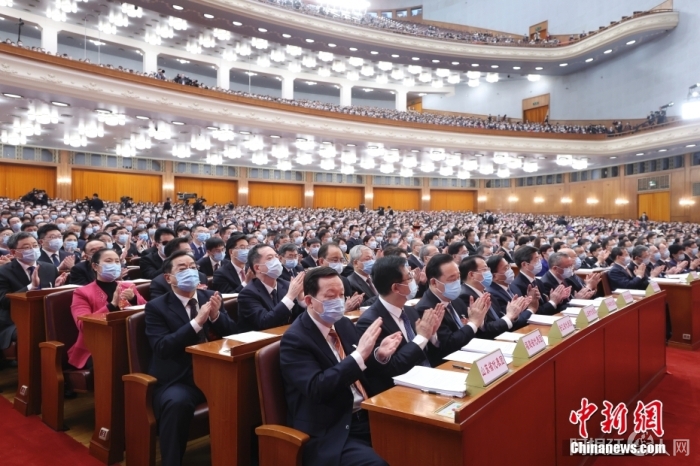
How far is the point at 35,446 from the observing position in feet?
9.30

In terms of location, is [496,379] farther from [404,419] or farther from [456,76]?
[456,76]

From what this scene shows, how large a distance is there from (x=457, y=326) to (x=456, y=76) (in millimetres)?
25594

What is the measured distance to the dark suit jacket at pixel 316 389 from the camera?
6.12ft

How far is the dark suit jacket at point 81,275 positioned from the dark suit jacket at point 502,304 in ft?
11.2

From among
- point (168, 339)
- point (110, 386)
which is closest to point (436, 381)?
point (168, 339)

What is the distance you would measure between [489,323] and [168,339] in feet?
6.31

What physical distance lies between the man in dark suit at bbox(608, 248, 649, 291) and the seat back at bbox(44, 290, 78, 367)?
5151mm

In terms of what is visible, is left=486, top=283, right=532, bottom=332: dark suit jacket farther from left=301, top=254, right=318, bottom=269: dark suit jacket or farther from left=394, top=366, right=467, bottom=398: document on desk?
left=301, top=254, right=318, bottom=269: dark suit jacket

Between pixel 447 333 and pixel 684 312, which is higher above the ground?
pixel 447 333

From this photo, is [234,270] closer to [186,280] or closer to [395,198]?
[186,280]

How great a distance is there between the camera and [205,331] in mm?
2799

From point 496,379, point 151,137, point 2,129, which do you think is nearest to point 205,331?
point 496,379

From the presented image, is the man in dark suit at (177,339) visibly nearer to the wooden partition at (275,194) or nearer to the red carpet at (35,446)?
the red carpet at (35,446)

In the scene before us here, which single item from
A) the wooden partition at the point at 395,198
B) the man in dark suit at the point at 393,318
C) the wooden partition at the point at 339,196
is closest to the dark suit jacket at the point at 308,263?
the man in dark suit at the point at 393,318
